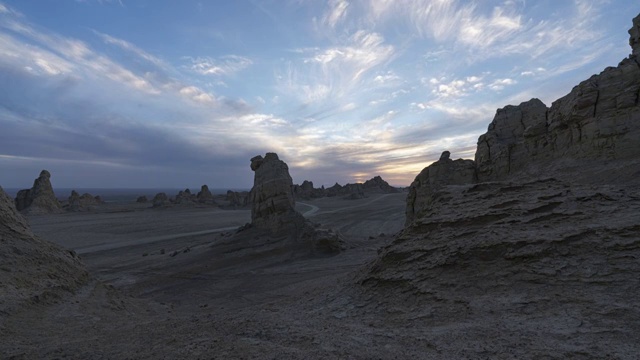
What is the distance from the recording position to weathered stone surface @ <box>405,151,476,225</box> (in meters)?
15.8

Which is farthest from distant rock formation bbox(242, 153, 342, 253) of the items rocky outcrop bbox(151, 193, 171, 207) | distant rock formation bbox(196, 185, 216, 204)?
distant rock formation bbox(196, 185, 216, 204)

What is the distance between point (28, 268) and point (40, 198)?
57.0 m

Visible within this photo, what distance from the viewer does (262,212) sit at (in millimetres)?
23234

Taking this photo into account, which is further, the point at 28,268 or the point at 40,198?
the point at 40,198

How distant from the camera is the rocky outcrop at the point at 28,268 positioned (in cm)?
749

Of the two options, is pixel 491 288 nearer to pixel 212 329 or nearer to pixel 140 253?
pixel 212 329

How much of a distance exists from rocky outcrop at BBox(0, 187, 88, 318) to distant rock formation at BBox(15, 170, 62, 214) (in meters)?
52.8

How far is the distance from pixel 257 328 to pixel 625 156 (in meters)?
9.65

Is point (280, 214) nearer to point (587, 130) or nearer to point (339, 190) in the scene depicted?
point (587, 130)

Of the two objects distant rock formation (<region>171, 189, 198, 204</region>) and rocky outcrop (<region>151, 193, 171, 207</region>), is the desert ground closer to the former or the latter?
rocky outcrop (<region>151, 193, 171, 207</region>)

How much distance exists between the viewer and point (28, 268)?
8.74 meters

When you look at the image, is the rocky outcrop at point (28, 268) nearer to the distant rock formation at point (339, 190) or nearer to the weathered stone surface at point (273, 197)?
the weathered stone surface at point (273, 197)

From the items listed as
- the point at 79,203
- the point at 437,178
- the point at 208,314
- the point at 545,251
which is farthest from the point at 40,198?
the point at 545,251

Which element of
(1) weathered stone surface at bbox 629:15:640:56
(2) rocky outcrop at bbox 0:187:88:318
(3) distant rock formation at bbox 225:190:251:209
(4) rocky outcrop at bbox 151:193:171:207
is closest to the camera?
(2) rocky outcrop at bbox 0:187:88:318
